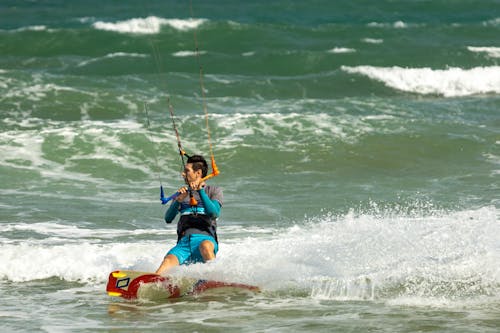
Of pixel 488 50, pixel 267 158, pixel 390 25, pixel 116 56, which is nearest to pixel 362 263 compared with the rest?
pixel 267 158

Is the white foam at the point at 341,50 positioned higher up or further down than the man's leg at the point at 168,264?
higher up

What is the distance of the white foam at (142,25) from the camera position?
34.0 m

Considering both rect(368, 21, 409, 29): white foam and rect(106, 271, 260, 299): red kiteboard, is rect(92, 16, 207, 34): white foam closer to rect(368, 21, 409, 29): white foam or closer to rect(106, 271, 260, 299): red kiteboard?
rect(368, 21, 409, 29): white foam

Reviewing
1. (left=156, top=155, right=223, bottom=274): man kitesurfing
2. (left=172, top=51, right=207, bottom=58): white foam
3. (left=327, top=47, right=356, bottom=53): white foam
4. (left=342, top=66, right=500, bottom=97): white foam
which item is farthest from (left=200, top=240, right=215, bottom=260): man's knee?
(left=327, top=47, right=356, bottom=53): white foam

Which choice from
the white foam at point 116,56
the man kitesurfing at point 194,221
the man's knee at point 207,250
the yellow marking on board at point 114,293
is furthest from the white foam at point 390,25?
the yellow marking on board at point 114,293

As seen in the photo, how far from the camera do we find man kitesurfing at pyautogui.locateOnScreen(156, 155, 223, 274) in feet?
27.7

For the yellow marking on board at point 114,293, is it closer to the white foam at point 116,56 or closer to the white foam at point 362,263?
the white foam at point 362,263

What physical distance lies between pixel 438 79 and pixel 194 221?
19070mm

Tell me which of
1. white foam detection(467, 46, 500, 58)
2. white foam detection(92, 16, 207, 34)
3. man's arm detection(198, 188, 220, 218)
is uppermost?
white foam detection(92, 16, 207, 34)

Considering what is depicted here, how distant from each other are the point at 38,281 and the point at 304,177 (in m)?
6.84

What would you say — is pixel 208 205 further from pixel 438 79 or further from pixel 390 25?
pixel 390 25

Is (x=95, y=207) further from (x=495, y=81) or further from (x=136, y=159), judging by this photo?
(x=495, y=81)

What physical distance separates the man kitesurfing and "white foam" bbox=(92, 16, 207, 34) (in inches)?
1007

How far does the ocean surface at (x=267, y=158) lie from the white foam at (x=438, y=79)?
84 mm
